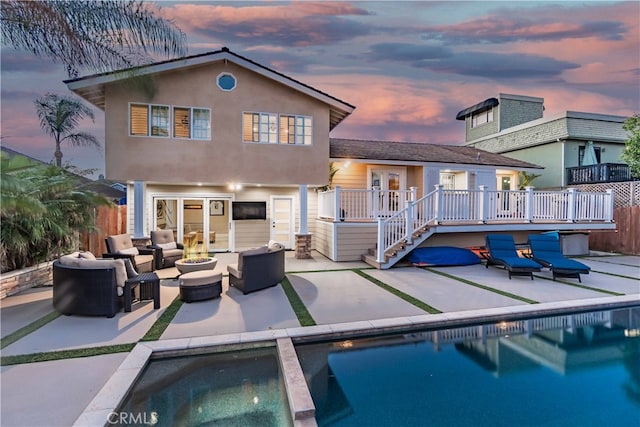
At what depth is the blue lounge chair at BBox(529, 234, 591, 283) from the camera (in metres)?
8.11

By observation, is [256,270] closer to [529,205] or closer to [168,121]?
[168,121]

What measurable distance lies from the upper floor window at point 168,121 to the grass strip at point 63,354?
764 centimetres

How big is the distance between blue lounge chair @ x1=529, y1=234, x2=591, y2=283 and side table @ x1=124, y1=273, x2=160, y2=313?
31.8 feet

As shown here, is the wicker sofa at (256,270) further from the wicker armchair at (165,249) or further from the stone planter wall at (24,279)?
the stone planter wall at (24,279)

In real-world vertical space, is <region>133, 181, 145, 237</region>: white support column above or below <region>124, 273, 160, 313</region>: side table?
above

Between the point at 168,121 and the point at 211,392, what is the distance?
30.2ft

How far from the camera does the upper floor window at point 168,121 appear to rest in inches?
390

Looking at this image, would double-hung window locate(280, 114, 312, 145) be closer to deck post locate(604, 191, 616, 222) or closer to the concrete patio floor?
the concrete patio floor

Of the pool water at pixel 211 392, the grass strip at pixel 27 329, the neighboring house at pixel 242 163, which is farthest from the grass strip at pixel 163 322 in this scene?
the neighboring house at pixel 242 163

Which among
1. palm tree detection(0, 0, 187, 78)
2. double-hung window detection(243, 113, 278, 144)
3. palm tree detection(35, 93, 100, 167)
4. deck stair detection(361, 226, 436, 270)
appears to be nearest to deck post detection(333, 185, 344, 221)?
deck stair detection(361, 226, 436, 270)

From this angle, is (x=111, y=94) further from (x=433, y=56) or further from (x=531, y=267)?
(x=433, y=56)

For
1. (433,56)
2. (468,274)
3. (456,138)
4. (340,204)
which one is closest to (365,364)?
(468,274)

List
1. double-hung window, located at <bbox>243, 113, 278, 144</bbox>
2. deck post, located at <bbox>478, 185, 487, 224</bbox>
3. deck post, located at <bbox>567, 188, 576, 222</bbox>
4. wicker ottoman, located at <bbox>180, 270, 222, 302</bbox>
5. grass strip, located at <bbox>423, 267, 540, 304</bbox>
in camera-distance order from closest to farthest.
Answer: wicker ottoman, located at <bbox>180, 270, 222, 302</bbox>
grass strip, located at <bbox>423, 267, 540, 304</bbox>
deck post, located at <bbox>478, 185, 487, 224</bbox>
double-hung window, located at <bbox>243, 113, 278, 144</bbox>
deck post, located at <bbox>567, 188, 576, 222</bbox>

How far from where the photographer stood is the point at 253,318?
530 cm
